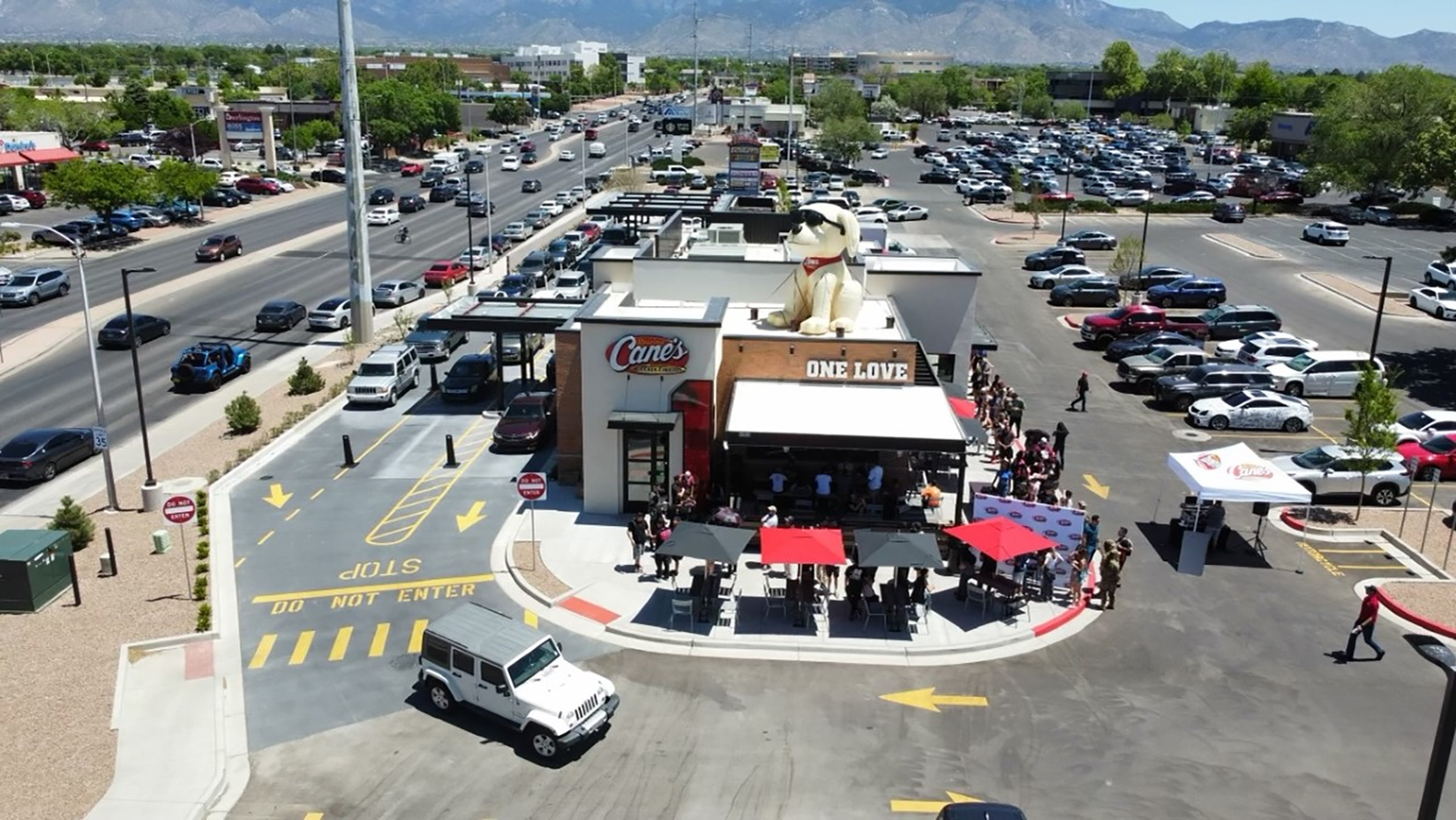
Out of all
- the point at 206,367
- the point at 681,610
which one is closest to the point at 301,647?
the point at 681,610

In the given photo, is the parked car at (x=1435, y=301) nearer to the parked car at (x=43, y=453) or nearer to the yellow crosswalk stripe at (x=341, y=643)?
the yellow crosswalk stripe at (x=341, y=643)

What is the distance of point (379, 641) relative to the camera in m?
20.8

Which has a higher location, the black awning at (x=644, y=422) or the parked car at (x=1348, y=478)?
the black awning at (x=644, y=422)

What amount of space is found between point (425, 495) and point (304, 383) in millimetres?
12538

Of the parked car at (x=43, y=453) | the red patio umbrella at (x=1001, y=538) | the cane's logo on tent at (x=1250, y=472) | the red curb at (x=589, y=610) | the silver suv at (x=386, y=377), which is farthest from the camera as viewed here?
the silver suv at (x=386, y=377)

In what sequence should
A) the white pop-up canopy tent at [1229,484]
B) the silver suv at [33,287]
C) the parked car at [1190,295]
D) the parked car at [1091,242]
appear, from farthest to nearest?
the parked car at [1091,242], the parked car at [1190,295], the silver suv at [33,287], the white pop-up canopy tent at [1229,484]

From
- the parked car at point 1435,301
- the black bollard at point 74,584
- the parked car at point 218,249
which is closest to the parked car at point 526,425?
the black bollard at point 74,584

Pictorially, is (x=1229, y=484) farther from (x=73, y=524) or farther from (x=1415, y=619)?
(x=73, y=524)

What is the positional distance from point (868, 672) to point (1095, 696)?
4.22 m

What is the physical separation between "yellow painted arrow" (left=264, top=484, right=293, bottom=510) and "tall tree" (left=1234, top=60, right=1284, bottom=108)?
185 m

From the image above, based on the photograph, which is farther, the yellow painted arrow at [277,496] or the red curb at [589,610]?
the yellow painted arrow at [277,496]

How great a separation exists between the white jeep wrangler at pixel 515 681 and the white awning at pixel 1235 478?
51.6 ft

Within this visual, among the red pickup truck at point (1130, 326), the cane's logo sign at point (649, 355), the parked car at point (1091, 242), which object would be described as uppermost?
the cane's logo sign at point (649, 355)

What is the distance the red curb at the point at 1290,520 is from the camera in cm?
2738
